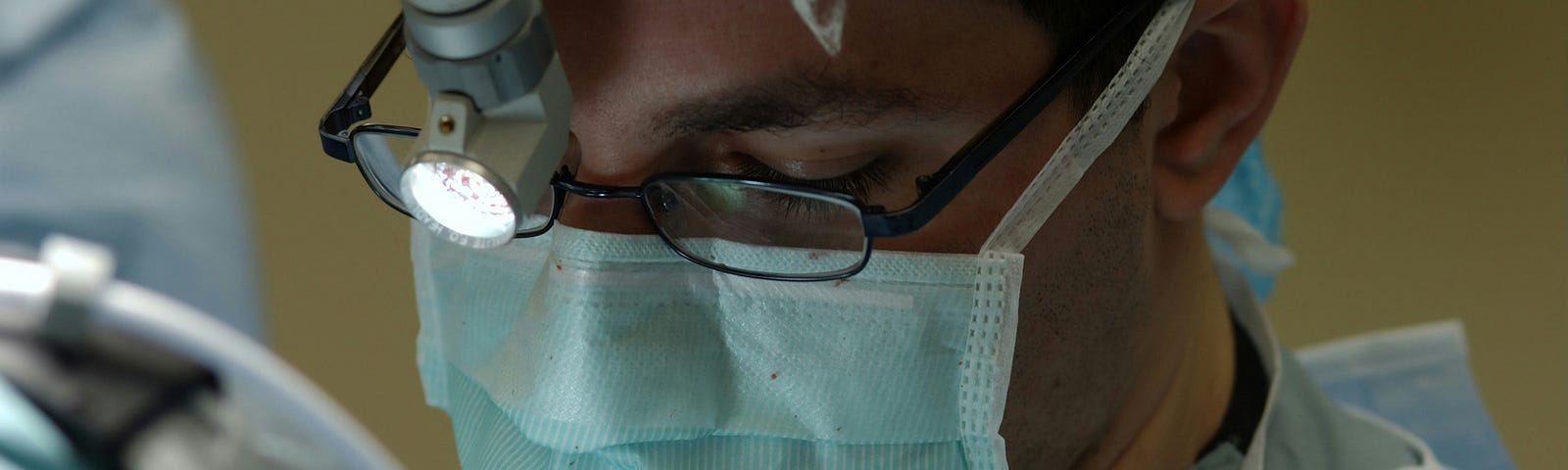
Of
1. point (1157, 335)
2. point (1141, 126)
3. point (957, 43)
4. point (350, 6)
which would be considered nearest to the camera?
point (957, 43)

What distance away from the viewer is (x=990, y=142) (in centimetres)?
84

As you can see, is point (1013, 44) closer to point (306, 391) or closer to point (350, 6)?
point (306, 391)

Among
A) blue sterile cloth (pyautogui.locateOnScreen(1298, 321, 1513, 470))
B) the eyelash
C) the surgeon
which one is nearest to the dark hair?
the surgeon

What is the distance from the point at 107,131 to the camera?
978 mm

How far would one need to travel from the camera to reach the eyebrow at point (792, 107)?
83 centimetres

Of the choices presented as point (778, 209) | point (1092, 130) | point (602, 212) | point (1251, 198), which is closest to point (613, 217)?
point (602, 212)

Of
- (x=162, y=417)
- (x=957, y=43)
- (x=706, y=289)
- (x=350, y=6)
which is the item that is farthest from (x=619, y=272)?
(x=350, y=6)

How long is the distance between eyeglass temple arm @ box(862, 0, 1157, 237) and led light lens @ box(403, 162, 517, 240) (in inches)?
8.6

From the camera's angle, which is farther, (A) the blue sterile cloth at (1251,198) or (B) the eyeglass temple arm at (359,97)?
→ (A) the blue sterile cloth at (1251,198)

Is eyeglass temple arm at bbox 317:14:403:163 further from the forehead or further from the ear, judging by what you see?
the ear

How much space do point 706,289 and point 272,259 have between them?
94 centimetres

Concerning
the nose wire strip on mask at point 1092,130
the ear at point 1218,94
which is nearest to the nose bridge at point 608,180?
the nose wire strip on mask at point 1092,130

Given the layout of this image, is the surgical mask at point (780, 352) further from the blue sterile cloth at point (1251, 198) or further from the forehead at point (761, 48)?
the blue sterile cloth at point (1251, 198)

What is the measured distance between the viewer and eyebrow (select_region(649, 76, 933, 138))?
2.71ft
